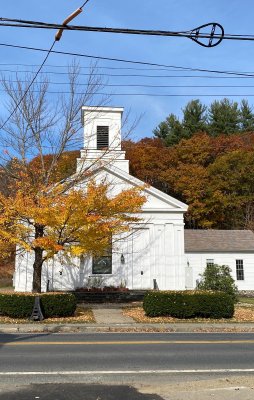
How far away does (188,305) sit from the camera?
17062 mm

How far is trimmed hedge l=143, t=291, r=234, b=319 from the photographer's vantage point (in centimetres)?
1709

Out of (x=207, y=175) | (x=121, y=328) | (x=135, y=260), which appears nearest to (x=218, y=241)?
(x=135, y=260)

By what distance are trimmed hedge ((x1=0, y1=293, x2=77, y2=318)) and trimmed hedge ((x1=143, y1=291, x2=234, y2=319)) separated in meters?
3.25

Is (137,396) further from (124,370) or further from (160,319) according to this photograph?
(160,319)

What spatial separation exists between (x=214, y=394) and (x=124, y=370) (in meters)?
2.57

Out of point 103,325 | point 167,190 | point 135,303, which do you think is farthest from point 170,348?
point 167,190

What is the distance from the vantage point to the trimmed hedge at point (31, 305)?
16594mm

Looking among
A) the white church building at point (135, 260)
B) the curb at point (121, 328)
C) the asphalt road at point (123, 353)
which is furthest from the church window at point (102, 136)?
the asphalt road at point (123, 353)

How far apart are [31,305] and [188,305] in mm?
6050

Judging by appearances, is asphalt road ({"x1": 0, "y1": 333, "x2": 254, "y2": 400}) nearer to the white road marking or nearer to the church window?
the white road marking

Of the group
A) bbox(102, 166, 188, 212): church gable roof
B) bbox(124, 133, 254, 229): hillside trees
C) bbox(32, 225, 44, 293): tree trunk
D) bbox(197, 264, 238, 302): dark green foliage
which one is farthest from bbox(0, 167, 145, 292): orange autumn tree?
bbox(124, 133, 254, 229): hillside trees

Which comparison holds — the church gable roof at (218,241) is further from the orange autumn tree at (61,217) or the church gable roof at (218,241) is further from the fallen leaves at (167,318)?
the orange autumn tree at (61,217)

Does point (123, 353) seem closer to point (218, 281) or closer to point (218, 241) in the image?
point (218, 281)

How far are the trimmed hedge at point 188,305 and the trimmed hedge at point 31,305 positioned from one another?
128 inches
